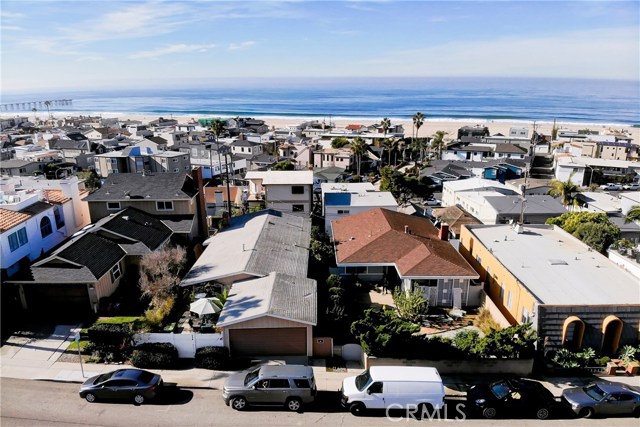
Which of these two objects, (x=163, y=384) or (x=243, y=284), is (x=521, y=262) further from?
(x=163, y=384)

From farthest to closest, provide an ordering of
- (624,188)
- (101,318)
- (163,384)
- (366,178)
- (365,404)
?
(366,178) < (624,188) < (101,318) < (163,384) < (365,404)

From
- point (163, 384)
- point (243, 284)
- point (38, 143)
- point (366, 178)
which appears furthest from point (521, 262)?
point (38, 143)

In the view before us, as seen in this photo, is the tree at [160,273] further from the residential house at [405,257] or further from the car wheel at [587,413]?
the car wheel at [587,413]

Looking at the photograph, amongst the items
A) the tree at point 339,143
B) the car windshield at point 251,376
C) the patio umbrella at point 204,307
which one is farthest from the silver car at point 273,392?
the tree at point 339,143

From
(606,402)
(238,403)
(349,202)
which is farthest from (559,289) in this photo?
(349,202)

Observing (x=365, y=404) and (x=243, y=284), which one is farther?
(x=243, y=284)

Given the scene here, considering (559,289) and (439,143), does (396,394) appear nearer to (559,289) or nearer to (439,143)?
(559,289)
